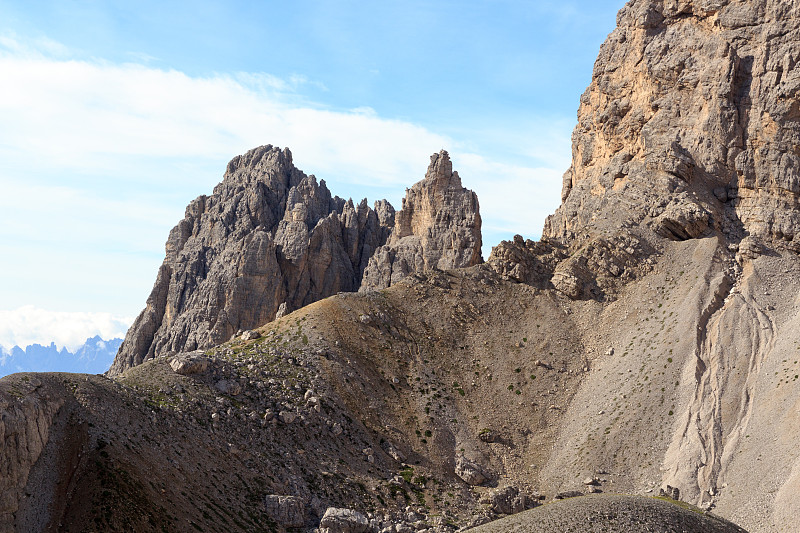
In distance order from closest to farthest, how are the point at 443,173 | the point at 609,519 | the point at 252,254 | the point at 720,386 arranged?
the point at 609,519, the point at 720,386, the point at 443,173, the point at 252,254

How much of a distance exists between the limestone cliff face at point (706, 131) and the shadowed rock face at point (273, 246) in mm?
23994

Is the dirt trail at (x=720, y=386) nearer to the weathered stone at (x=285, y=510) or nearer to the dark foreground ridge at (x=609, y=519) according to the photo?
the dark foreground ridge at (x=609, y=519)

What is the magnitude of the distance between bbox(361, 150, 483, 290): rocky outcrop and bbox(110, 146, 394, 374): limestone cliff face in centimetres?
1320

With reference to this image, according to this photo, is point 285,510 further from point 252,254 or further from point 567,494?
point 252,254

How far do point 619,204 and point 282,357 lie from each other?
59765 millimetres

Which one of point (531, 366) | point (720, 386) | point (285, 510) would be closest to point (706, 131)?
point (720, 386)

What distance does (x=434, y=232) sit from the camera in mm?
148875

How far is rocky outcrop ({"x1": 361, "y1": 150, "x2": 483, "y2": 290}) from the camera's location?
474 feet

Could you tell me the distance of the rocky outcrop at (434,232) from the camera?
474 feet

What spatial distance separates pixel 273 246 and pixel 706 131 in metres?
81.5

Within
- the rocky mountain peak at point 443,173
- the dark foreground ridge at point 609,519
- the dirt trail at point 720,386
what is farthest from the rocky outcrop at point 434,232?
the dark foreground ridge at point 609,519

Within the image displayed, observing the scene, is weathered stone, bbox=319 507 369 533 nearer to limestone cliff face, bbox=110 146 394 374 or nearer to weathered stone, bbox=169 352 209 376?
weathered stone, bbox=169 352 209 376

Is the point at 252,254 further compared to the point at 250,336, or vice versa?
the point at 252,254

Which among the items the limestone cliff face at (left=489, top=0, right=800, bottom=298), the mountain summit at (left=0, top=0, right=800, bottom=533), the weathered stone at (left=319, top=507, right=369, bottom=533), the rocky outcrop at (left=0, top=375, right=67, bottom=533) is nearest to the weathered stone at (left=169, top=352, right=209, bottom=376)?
the mountain summit at (left=0, top=0, right=800, bottom=533)
